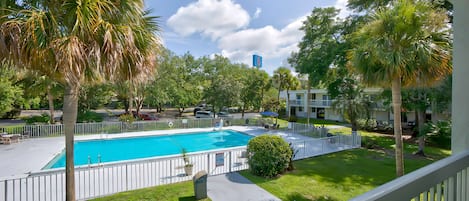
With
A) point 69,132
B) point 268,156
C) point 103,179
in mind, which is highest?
point 69,132

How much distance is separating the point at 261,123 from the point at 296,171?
12.8 meters

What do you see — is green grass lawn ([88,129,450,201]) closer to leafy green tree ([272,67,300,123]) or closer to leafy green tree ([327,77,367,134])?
leafy green tree ([327,77,367,134])

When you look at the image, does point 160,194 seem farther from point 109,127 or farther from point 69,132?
point 109,127

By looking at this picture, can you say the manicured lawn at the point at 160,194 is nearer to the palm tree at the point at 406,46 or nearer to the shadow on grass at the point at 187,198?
the shadow on grass at the point at 187,198

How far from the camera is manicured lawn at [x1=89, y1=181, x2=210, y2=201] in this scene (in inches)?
233

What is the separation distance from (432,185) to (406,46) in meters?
5.74

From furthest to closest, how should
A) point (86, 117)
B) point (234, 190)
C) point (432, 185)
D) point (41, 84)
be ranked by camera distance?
1. point (86, 117)
2. point (41, 84)
3. point (234, 190)
4. point (432, 185)

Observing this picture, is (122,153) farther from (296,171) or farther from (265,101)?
(265,101)

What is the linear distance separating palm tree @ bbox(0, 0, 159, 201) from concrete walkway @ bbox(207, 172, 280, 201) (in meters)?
3.43

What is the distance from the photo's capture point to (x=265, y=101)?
99.8 ft

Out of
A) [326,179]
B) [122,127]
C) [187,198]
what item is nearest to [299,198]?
[326,179]

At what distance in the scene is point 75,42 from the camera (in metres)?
3.31

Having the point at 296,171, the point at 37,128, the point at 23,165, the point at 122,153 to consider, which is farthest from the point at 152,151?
the point at 296,171

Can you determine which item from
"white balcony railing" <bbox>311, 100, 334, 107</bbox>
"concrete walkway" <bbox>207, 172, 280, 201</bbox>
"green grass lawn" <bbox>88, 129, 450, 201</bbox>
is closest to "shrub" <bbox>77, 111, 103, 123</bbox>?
"green grass lawn" <bbox>88, 129, 450, 201</bbox>
